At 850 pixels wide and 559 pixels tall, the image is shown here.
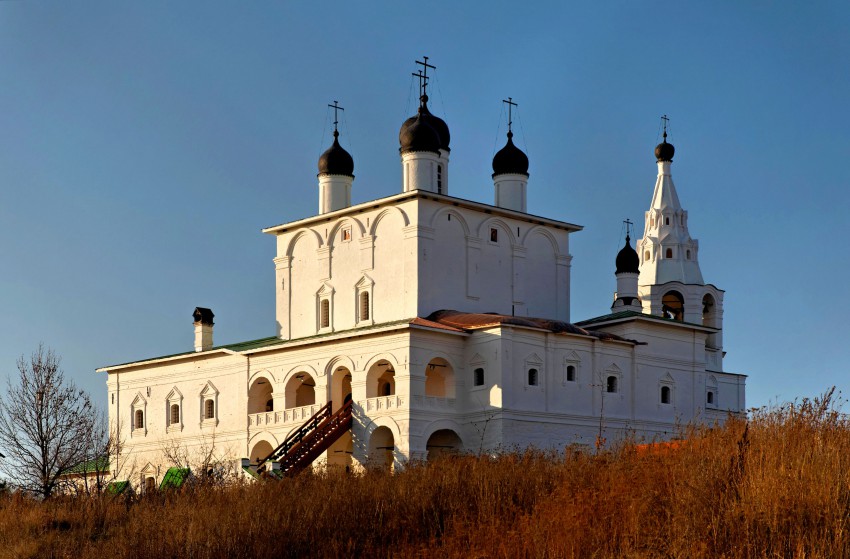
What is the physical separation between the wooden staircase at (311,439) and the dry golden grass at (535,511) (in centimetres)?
855

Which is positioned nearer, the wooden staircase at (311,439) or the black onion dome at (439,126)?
the wooden staircase at (311,439)

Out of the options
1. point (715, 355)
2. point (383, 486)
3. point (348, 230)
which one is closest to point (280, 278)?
point (348, 230)

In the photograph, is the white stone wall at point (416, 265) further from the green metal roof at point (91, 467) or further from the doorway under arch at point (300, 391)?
the green metal roof at point (91, 467)

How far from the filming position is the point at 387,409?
3278cm

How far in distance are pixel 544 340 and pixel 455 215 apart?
4.55 m

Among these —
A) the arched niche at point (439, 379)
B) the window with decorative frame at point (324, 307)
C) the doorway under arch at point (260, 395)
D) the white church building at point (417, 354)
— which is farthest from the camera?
the window with decorative frame at point (324, 307)

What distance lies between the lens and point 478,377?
33.3m

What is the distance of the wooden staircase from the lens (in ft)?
104

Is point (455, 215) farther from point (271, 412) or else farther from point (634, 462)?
point (634, 462)

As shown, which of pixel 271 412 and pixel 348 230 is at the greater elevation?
pixel 348 230

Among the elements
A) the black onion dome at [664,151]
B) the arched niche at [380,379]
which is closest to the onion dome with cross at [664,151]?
the black onion dome at [664,151]

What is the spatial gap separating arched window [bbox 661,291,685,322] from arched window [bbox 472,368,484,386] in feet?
45.7

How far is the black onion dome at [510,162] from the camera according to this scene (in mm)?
38281

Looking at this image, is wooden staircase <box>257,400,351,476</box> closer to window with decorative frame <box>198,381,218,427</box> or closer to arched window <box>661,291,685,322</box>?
window with decorative frame <box>198,381,218,427</box>
